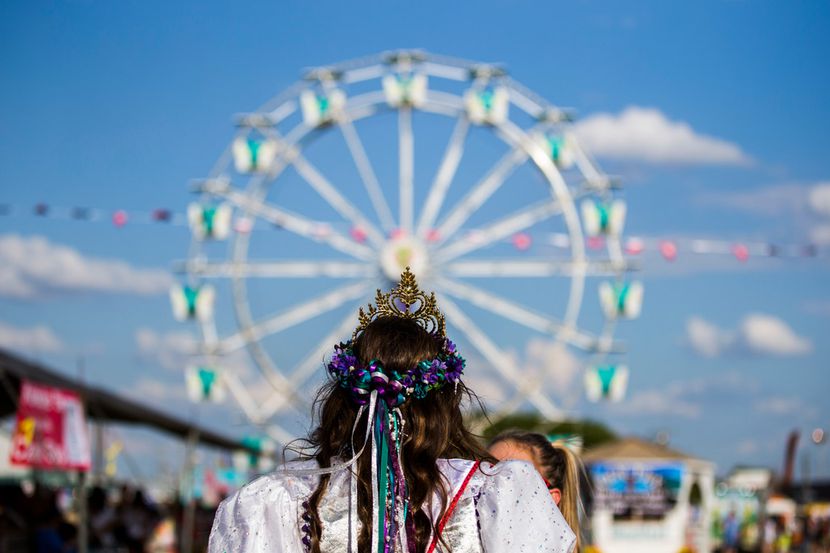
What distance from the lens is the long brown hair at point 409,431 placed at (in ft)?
8.61

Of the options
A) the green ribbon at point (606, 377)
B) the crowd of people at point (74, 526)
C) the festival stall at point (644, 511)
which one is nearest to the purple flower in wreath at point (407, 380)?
the crowd of people at point (74, 526)

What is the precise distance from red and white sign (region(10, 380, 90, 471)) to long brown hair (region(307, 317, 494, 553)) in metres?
6.91

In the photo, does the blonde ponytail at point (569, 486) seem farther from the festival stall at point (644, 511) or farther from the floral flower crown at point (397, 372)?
the festival stall at point (644, 511)

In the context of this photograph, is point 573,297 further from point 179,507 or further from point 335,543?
point 335,543

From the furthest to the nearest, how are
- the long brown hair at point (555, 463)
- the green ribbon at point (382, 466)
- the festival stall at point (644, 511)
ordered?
1. the festival stall at point (644, 511)
2. the long brown hair at point (555, 463)
3. the green ribbon at point (382, 466)

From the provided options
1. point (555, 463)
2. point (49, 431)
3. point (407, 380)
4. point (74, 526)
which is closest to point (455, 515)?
point (407, 380)

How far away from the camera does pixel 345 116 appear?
25828 mm

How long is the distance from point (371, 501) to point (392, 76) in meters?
23.7

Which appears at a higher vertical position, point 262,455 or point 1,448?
point 1,448

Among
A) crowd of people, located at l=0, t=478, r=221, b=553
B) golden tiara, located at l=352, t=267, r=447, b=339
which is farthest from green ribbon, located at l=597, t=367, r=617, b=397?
golden tiara, located at l=352, t=267, r=447, b=339

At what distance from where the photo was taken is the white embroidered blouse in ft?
8.50

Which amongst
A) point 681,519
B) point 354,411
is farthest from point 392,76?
point 354,411

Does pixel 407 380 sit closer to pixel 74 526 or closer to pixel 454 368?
pixel 454 368

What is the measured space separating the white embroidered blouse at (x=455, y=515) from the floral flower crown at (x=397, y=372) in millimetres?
152
